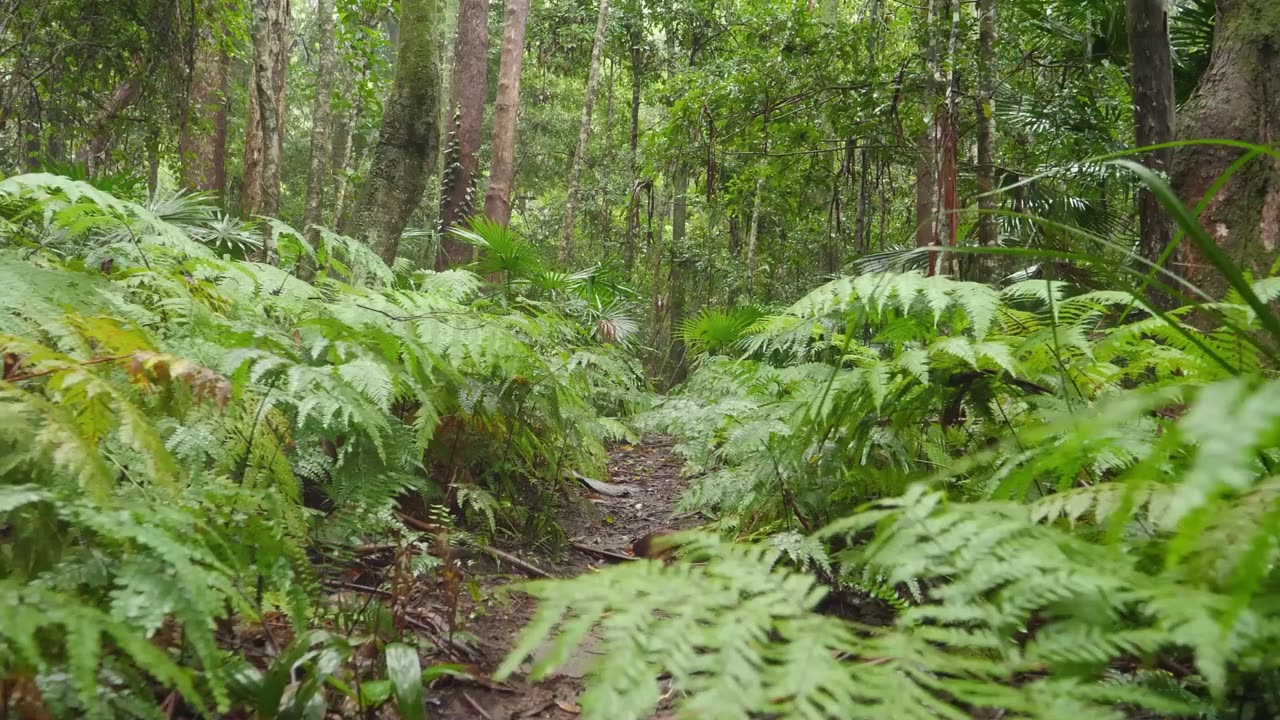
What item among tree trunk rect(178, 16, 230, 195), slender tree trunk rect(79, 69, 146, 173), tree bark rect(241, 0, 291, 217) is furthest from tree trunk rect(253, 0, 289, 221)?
slender tree trunk rect(79, 69, 146, 173)

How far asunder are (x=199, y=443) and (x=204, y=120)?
22.5ft

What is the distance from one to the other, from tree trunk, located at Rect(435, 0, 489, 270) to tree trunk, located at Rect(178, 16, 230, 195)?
2.20 metres

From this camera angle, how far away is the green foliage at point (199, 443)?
107 centimetres

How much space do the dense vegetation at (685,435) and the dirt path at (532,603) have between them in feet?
0.36

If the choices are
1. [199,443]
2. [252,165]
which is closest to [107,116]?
[252,165]

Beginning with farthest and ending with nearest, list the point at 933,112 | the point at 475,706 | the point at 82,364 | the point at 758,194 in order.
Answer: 1. the point at 758,194
2. the point at 933,112
3. the point at 475,706
4. the point at 82,364

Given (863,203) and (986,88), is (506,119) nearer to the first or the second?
(863,203)


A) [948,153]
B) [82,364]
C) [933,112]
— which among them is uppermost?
[933,112]

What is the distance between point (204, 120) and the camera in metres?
6.98

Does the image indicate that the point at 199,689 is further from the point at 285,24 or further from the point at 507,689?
the point at 285,24

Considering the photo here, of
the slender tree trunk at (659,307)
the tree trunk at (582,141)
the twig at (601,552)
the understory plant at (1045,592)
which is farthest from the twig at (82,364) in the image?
the slender tree trunk at (659,307)

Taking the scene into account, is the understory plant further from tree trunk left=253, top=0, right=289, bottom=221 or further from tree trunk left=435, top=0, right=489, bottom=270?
tree trunk left=435, top=0, right=489, bottom=270

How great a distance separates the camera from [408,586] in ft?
5.93

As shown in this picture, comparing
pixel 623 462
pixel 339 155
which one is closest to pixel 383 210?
pixel 623 462
